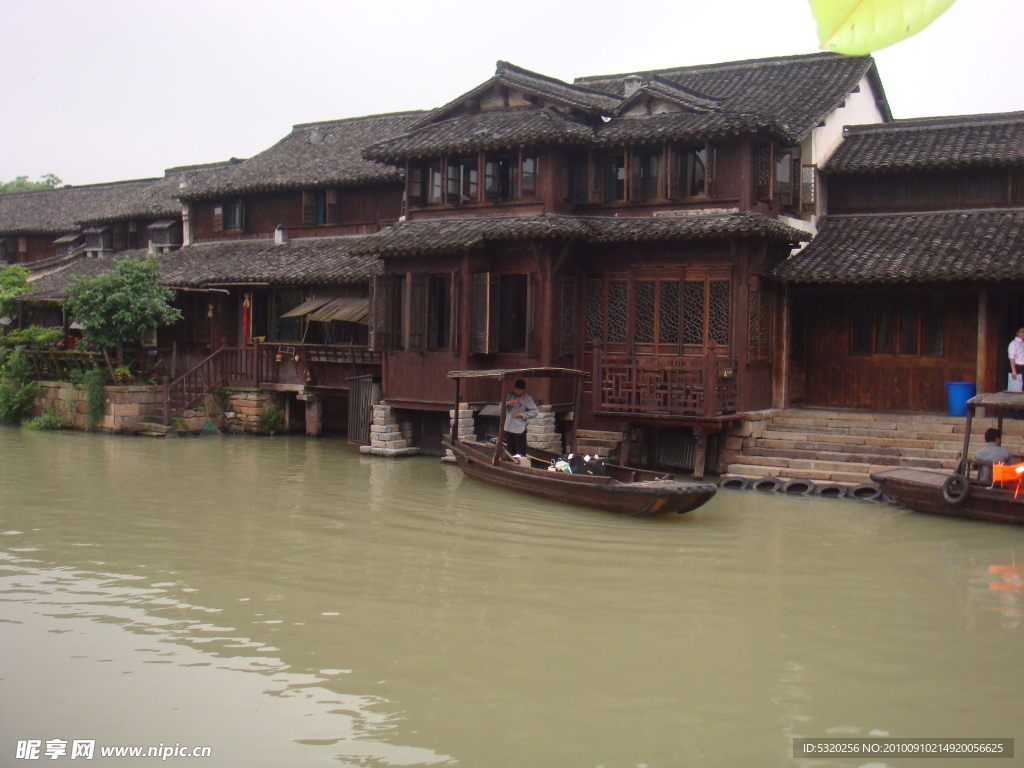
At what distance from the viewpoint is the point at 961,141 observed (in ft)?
60.0

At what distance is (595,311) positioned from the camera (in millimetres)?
18203

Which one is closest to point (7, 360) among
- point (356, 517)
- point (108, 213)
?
point (108, 213)

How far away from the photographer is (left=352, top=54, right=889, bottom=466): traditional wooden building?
16.4 m

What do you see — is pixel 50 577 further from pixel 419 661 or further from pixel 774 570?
pixel 774 570

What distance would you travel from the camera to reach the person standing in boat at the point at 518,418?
15984 mm

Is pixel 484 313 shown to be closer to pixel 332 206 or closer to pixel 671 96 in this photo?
pixel 671 96

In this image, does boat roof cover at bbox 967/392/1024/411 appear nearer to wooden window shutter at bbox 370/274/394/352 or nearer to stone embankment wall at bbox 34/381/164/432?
wooden window shutter at bbox 370/274/394/352

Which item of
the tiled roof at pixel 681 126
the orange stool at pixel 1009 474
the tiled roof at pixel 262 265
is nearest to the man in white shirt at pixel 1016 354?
the orange stool at pixel 1009 474

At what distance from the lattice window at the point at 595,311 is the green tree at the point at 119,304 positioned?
34.7ft

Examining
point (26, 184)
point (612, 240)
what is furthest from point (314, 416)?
point (26, 184)

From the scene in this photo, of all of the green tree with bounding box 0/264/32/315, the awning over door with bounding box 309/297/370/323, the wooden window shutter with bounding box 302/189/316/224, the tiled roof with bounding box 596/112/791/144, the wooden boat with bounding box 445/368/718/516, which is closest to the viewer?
the wooden boat with bounding box 445/368/718/516

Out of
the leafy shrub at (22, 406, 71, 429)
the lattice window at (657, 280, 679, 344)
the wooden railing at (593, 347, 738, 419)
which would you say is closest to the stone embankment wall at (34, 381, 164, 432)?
the leafy shrub at (22, 406, 71, 429)

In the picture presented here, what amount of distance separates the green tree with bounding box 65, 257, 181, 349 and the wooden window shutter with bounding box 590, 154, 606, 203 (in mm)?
10840

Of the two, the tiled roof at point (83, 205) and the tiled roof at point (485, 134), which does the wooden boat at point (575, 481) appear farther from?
the tiled roof at point (83, 205)
